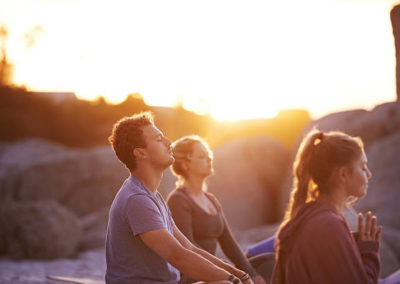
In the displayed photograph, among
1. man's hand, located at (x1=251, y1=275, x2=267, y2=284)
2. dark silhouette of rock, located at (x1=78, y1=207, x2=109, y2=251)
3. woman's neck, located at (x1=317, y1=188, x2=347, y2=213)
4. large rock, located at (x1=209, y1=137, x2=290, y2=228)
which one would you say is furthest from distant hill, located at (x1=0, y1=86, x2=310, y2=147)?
woman's neck, located at (x1=317, y1=188, x2=347, y2=213)

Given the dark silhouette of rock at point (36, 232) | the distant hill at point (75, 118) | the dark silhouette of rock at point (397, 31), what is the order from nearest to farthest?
the dark silhouette of rock at point (397, 31) < the dark silhouette of rock at point (36, 232) < the distant hill at point (75, 118)

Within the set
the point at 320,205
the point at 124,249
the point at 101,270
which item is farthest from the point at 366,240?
the point at 101,270

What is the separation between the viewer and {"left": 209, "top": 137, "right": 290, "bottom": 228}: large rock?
11984 mm

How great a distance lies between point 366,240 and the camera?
2764mm

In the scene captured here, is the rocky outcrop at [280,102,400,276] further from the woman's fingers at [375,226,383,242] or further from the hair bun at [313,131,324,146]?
the hair bun at [313,131,324,146]

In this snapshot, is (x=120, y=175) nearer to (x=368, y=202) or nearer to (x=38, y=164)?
(x=38, y=164)

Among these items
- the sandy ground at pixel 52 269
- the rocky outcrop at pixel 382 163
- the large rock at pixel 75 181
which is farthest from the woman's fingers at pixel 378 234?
the large rock at pixel 75 181

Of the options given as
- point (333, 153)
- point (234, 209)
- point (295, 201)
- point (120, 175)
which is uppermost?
point (333, 153)

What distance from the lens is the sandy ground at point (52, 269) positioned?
22.2 feet

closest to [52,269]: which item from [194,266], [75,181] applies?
[75,181]

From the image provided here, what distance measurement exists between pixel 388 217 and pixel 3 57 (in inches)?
819

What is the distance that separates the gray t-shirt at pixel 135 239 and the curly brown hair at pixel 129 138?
21 centimetres

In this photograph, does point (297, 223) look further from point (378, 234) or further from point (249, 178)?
point (249, 178)

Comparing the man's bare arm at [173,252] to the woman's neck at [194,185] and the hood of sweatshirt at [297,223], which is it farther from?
the woman's neck at [194,185]
